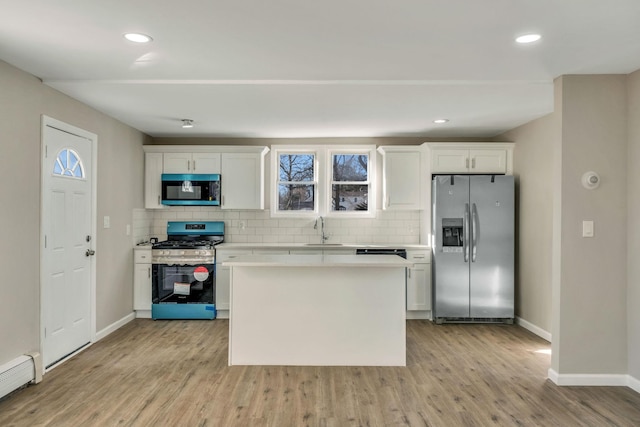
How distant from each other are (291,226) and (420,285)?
1.93 meters

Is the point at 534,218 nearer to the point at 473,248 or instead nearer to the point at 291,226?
the point at 473,248

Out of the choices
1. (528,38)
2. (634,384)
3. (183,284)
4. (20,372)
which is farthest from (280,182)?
(634,384)

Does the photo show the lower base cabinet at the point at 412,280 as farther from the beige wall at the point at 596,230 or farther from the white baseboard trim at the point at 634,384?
the white baseboard trim at the point at 634,384

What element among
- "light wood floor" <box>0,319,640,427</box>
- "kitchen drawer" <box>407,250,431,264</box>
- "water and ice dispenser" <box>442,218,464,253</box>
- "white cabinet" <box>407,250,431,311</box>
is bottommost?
"light wood floor" <box>0,319,640,427</box>

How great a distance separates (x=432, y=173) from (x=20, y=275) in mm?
4388

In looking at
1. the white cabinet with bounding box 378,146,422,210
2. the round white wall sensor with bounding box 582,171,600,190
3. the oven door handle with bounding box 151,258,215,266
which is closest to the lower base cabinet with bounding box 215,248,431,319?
the oven door handle with bounding box 151,258,215,266

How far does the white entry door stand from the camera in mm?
3529

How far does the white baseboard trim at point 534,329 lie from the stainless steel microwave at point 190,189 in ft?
13.4

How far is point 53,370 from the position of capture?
140 inches

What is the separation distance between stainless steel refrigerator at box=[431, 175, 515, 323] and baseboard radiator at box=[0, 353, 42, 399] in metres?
4.05

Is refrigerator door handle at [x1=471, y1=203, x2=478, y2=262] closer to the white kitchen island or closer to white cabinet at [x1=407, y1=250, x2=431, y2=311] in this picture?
white cabinet at [x1=407, y1=250, x2=431, y2=311]

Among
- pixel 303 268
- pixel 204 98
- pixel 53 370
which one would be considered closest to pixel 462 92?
pixel 303 268

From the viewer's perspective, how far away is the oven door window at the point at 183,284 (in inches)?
207

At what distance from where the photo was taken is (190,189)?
5586mm
